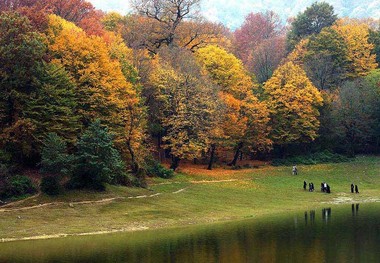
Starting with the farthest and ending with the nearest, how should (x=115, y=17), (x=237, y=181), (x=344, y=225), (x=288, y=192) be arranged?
(x=115, y=17) < (x=237, y=181) < (x=288, y=192) < (x=344, y=225)

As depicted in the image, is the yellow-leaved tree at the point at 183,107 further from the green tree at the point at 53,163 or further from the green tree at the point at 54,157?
the green tree at the point at 54,157

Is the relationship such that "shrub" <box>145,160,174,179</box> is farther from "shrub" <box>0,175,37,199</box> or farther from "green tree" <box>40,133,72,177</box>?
"shrub" <box>0,175,37,199</box>

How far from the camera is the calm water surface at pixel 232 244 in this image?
3094 cm

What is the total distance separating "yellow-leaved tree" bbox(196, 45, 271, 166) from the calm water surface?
107 ft

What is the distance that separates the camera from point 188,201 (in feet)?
182

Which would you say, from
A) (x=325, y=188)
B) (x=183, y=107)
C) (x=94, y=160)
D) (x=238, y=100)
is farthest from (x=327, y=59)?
(x=94, y=160)

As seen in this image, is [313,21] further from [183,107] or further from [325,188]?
[325,188]

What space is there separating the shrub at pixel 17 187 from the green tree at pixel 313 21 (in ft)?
213

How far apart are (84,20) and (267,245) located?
2004 inches

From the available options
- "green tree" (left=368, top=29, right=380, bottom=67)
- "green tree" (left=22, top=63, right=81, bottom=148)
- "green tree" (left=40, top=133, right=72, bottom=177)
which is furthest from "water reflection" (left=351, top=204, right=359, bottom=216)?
"green tree" (left=368, top=29, right=380, bottom=67)

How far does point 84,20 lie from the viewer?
7681cm

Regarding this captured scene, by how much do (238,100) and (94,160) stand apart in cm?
3084

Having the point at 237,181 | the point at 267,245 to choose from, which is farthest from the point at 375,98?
the point at 267,245

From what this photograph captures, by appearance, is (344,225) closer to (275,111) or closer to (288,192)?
(288,192)
